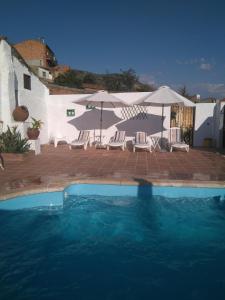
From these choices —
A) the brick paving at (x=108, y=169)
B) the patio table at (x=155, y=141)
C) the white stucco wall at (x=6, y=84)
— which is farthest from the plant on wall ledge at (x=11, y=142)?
the patio table at (x=155, y=141)

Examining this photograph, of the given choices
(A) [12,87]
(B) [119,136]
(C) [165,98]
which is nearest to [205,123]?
(C) [165,98]

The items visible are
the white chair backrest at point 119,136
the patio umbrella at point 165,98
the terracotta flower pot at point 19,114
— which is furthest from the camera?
the white chair backrest at point 119,136

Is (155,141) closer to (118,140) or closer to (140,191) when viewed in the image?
(118,140)

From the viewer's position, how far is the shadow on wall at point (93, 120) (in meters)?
13.3

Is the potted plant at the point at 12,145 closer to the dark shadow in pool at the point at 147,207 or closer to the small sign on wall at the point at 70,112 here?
the small sign on wall at the point at 70,112

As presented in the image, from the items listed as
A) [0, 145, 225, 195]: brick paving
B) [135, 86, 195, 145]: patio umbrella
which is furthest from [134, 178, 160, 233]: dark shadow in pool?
[135, 86, 195, 145]: patio umbrella

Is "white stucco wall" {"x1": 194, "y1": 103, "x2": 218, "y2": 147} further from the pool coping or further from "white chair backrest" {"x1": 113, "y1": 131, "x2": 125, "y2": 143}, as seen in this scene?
the pool coping

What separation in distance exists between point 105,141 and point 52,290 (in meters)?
10.5

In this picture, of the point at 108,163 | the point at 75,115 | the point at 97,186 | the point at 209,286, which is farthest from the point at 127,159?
the point at 209,286

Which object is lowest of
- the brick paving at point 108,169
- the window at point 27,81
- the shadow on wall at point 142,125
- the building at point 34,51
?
the brick paving at point 108,169

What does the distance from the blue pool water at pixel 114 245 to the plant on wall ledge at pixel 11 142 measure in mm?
4010

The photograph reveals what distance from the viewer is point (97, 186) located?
629 cm

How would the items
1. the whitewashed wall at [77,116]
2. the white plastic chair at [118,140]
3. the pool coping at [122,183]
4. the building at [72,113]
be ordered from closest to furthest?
the pool coping at [122,183], the building at [72,113], the white plastic chair at [118,140], the whitewashed wall at [77,116]

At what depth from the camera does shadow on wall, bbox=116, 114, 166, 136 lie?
13.0 m
